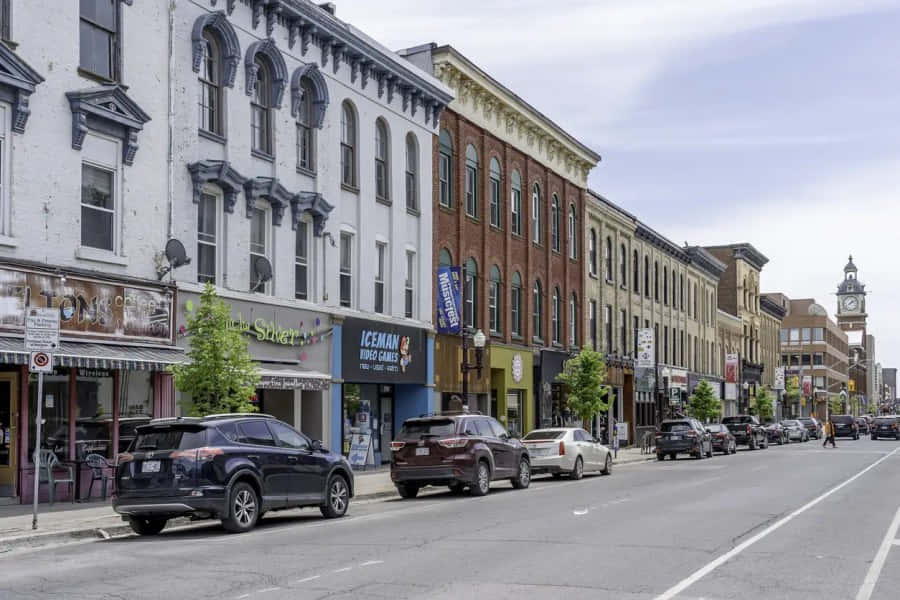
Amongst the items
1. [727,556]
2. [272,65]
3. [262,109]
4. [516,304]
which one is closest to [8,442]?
[262,109]

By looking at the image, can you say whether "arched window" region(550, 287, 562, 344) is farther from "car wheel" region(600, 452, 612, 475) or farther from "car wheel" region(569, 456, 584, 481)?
"car wheel" region(569, 456, 584, 481)

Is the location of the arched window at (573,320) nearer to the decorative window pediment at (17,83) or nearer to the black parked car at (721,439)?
the black parked car at (721,439)

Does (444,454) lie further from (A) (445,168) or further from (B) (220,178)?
(A) (445,168)

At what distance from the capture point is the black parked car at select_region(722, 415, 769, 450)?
53562 mm

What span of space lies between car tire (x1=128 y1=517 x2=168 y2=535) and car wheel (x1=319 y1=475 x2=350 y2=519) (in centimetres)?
276

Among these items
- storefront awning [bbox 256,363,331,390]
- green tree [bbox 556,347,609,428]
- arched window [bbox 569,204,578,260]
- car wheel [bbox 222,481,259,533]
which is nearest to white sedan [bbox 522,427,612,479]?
storefront awning [bbox 256,363,331,390]

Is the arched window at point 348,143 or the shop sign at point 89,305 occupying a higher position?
Answer: the arched window at point 348,143

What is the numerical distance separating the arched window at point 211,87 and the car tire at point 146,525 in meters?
10.6

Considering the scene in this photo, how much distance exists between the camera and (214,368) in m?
19.6

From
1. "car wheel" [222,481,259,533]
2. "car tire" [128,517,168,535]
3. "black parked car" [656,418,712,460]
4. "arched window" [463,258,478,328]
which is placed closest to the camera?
"car wheel" [222,481,259,533]

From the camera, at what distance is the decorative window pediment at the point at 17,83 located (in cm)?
1883

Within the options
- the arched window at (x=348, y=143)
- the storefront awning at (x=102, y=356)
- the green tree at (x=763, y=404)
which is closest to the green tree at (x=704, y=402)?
the green tree at (x=763, y=404)

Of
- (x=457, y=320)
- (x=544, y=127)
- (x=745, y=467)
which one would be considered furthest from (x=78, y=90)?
(x=544, y=127)

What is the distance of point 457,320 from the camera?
115ft
